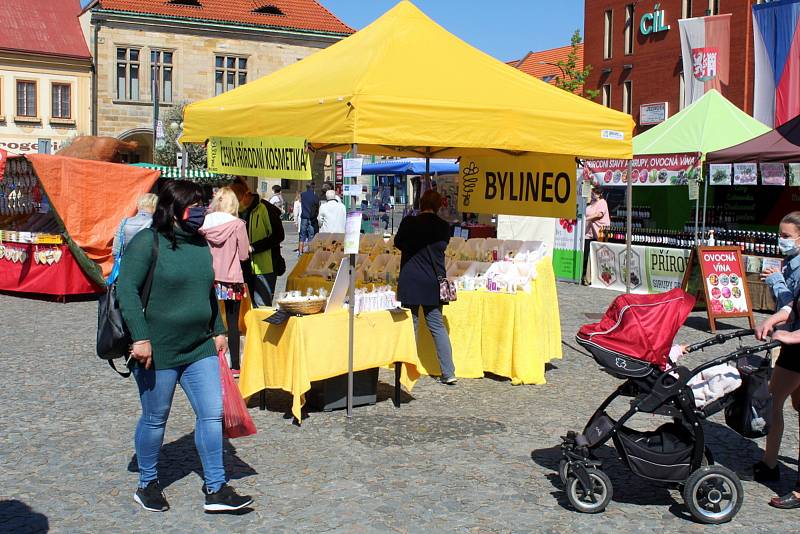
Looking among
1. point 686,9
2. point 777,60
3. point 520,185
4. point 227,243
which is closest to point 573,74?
point 686,9

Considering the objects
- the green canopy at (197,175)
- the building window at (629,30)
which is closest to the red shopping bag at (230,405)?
the green canopy at (197,175)

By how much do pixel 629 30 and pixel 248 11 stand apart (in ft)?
66.7

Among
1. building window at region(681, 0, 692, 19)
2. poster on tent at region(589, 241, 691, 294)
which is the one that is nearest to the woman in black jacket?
poster on tent at region(589, 241, 691, 294)

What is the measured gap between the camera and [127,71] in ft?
157

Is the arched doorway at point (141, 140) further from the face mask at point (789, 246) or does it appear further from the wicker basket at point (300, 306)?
the face mask at point (789, 246)

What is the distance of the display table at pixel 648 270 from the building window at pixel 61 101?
3765 cm

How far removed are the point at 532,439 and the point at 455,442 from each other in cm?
55

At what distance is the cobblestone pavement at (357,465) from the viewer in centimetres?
495

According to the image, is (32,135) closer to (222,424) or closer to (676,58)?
(676,58)

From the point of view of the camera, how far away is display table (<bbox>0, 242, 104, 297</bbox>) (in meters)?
13.6

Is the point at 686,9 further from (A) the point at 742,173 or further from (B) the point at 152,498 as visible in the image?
(B) the point at 152,498

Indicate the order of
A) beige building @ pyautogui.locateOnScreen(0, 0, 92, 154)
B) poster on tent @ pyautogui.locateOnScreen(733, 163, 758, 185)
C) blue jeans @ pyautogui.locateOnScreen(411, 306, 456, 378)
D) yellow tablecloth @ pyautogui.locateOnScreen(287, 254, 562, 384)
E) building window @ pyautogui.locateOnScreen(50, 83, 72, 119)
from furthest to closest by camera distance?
building window @ pyautogui.locateOnScreen(50, 83, 72, 119) → beige building @ pyautogui.locateOnScreen(0, 0, 92, 154) → poster on tent @ pyautogui.locateOnScreen(733, 163, 758, 185) → yellow tablecloth @ pyautogui.locateOnScreen(287, 254, 562, 384) → blue jeans @ pyautogui.locateOnScreen(411, 306, 456, 378)

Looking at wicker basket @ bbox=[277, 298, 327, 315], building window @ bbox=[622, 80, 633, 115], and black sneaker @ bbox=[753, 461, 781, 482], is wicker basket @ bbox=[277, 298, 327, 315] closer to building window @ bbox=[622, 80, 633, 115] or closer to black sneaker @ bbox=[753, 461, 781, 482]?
black sneaker @ bbox=[753, 461, 781, 482]

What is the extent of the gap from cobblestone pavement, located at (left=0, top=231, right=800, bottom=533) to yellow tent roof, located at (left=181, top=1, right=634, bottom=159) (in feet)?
6.89
